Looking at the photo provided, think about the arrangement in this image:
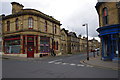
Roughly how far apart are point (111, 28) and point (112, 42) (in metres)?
2.00

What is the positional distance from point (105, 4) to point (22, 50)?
59.4 ft

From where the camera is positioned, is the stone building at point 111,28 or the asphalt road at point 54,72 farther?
the stone building at point 111,28

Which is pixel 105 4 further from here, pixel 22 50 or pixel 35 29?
pixel 22 50

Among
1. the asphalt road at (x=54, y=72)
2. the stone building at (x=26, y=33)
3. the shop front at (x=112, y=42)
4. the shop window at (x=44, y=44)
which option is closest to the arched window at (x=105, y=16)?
the shop front at (x=112, y=42)

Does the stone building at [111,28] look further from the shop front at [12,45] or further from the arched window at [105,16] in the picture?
the shop front at [12,45]

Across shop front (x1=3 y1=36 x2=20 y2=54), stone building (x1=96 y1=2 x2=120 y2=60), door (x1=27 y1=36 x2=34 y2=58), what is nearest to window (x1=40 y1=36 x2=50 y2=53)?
door (x1=27 y1=36 x2=34 y2=58)

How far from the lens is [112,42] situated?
1303 cm

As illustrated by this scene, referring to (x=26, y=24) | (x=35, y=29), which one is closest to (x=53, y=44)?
(x=35, y=29)

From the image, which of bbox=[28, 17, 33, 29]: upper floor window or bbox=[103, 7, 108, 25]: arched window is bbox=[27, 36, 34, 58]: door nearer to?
bbox=[28, 17, 33, 29]: upper floor window

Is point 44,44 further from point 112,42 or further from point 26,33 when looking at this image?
point 112,42

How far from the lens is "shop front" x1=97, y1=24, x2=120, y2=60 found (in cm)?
1281

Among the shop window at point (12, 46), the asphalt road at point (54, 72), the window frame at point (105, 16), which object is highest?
the window frame at point (105, 16)

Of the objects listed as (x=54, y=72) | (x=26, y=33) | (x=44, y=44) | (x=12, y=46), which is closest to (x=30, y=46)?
(x=26, y=33)

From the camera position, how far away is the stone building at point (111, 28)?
42.2ft
